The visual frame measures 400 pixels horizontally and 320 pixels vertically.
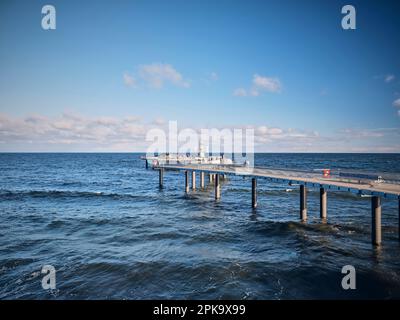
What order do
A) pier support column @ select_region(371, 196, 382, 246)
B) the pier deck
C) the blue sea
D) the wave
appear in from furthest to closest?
1. the wave
2. pier support column @ select_region(371, 196, 382, 246)
3. the pier deck
4. the blue sea

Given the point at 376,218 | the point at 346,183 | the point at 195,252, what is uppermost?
the point at 346,183

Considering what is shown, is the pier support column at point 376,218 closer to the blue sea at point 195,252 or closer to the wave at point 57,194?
the blue sea at point 195,252

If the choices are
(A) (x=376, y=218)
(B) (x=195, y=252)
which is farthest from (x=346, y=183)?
(B) (x=195, y=252)

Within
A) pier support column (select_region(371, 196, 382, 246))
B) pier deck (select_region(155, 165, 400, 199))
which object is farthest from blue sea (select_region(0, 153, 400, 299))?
pier deck (select_region(155, 165, 400, 199))

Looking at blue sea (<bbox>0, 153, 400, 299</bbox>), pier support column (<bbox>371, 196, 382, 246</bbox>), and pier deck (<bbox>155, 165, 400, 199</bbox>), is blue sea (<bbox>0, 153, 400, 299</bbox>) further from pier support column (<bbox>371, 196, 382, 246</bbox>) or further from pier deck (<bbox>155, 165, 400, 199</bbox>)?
pier deck (<bbox>155, 165, 400, 199</bbox>)

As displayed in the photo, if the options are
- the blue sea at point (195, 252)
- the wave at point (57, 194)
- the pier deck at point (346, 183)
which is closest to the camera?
the blue sea at point (195, 252)

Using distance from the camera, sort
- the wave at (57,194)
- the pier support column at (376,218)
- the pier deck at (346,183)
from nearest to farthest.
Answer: the pier deck at (346,183) → the pier support column at (376,218) → the wave at (57,194)

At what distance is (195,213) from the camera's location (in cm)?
2847

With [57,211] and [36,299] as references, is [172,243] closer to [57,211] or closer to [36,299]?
[36,299]

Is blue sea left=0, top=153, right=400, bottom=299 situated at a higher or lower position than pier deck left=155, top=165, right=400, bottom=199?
lower

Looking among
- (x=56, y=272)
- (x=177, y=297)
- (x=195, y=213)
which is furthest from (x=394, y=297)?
(x=195, y=213)

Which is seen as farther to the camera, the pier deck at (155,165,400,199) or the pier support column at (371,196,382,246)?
the pier support column at (371,196,382,246)

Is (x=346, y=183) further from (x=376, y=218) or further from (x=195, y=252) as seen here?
(x=195, y=252)

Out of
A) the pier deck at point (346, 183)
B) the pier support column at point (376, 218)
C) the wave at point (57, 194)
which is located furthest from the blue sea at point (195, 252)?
the wave at point (57, 194)
